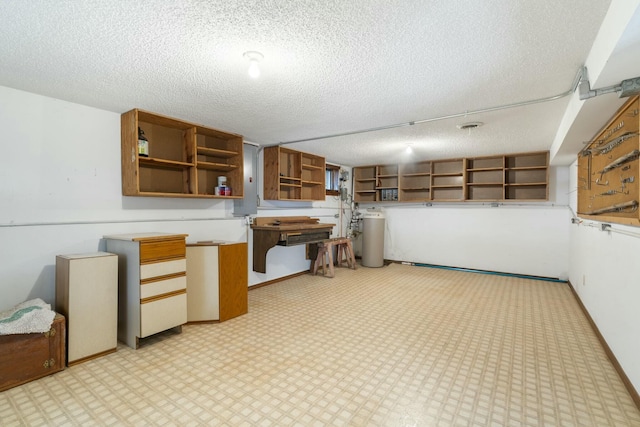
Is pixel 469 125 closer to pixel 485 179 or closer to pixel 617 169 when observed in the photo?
pixel 617 169

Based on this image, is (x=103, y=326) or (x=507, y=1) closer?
(x=507, y=1)

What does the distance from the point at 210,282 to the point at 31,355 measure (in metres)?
1.47

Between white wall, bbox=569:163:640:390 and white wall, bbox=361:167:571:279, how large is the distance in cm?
175

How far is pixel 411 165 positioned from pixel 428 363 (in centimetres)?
490

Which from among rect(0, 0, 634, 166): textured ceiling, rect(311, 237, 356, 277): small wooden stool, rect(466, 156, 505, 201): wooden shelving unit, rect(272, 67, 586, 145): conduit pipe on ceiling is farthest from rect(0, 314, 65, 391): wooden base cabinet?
rect(466, 156, 505, 201): wooden shelving unit

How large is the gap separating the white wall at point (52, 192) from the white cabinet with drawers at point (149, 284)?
1.10ft

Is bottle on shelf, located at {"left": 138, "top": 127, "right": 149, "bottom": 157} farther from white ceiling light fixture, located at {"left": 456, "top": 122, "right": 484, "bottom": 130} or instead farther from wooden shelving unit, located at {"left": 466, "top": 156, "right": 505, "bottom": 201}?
wooden shelving unit, located at {"left": 466, "top": 156, "right": 505, "bottom": 201}

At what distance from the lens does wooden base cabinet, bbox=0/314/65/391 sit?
2.07 m

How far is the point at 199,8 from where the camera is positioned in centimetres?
151

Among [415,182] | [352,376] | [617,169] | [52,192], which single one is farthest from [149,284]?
[415,182]

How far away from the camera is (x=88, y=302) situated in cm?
252

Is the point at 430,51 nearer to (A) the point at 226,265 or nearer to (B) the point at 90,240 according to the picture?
(A) the point at 226,265

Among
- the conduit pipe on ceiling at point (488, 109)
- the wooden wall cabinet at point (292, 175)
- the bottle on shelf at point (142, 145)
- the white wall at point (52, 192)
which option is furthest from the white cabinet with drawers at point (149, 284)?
the conduit pipe on ceiling at point (488, 109)

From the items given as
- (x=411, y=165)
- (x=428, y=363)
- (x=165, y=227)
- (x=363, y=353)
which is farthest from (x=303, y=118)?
(x=411, y=165)
